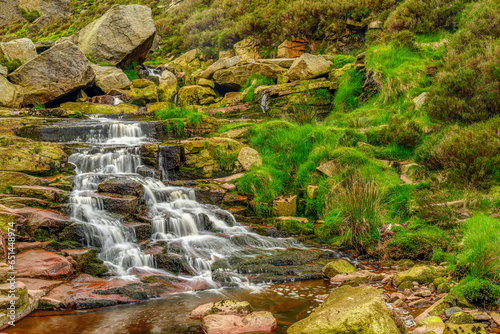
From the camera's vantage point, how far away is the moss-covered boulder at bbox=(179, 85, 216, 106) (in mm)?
17688

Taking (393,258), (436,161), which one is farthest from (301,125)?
(393,258)

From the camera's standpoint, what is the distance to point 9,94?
1398 cm

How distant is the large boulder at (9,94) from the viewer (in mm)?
13781

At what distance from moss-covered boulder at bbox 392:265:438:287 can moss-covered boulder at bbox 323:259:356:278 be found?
0.84 m

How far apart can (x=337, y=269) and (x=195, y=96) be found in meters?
13.2

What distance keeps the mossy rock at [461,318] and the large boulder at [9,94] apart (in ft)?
49.3

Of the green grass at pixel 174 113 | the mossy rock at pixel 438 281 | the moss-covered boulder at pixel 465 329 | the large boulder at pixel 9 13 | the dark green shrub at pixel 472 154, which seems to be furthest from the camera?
the large boulder at pixel 9 13

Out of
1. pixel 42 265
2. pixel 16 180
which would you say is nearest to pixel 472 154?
pixel 42 265

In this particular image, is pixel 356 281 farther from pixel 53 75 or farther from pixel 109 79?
pixel 109 79

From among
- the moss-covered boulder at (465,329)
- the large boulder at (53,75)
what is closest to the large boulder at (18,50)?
the large boulder at (53,75)

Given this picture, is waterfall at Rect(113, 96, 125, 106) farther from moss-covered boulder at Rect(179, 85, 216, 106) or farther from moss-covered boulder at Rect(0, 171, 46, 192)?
moss-covered boulder at Rect(0, 171, 46, 192)

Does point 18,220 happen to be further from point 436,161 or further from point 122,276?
point 436,161

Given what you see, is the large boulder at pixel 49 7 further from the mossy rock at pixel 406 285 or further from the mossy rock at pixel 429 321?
the mossy rock at pixel 429 321

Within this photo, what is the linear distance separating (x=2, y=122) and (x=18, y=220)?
6024 mm
